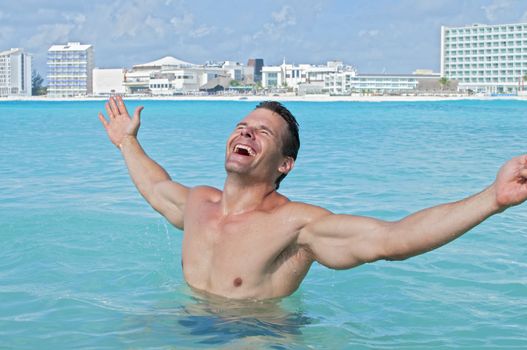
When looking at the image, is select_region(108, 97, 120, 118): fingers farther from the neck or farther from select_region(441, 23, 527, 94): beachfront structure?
select_region(441, 23, 527, 94): beachfront structure

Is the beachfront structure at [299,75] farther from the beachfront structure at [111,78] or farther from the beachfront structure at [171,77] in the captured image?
→ the beachfront structure at [111,78]

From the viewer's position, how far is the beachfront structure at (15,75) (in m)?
171

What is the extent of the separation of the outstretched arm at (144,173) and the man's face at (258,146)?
2.24 ft

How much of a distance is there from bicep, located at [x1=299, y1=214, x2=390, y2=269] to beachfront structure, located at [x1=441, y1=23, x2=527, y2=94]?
15323 cm

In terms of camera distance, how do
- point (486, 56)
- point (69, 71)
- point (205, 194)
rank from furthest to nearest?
point (69, 71)
point (486, 56)
point (205, 194)

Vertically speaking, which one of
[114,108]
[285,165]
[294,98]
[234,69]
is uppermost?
[234,69]

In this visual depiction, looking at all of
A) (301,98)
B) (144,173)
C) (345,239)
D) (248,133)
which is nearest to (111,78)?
(301,98)

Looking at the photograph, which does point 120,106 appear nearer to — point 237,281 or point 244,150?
point 244,150

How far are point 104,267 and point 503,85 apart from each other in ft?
511

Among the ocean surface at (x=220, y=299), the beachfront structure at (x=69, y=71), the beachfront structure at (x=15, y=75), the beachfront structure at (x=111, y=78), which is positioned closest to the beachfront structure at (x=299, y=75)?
the beachfront structure at (x=111, y=78)

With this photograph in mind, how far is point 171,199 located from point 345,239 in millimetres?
1287

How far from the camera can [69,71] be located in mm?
168875

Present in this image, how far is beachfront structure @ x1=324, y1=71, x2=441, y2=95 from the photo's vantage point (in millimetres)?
147500

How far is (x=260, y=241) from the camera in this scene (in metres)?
4.00
